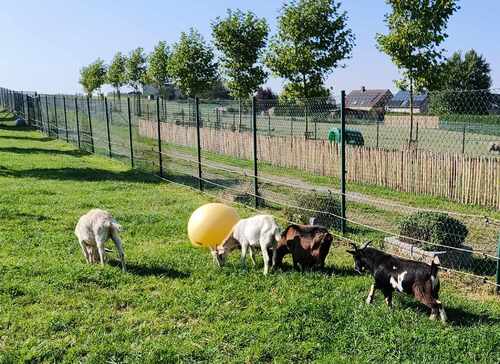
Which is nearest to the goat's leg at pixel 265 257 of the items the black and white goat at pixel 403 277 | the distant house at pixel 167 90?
the black and white goat at pixel 403 277

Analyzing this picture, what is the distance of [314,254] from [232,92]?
2181cm

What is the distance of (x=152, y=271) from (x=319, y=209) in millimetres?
3446

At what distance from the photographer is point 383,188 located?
13.6m

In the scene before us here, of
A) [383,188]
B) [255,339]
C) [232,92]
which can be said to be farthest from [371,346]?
[232,92]

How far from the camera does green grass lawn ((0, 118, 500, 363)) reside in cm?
449

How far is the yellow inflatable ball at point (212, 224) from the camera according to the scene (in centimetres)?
703

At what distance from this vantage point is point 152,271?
666 centimetres

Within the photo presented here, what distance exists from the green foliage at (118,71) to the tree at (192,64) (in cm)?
2851

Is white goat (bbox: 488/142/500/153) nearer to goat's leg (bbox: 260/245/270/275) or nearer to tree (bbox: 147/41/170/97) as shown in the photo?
goat's leg (bbox: 260/245/270/275)

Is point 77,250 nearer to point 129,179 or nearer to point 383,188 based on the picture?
point 129,179

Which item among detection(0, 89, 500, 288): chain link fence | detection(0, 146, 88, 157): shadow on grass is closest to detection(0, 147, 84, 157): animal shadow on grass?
detection(0, 146, 88, 157): shadow on grass

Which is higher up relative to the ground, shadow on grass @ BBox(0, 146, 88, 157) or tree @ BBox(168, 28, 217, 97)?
tree @ BBox(168, 28, 217, 97)

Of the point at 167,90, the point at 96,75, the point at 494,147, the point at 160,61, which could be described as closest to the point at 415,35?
the point at 494,147

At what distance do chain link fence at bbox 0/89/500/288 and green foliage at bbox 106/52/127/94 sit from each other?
36665 millimetres
